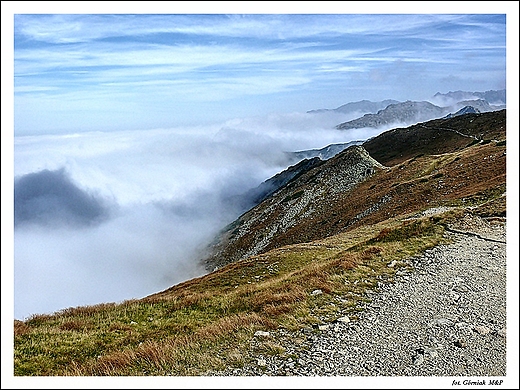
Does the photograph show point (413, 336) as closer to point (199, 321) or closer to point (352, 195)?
point (199, 321)

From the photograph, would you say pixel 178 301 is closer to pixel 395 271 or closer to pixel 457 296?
pixel 395 271

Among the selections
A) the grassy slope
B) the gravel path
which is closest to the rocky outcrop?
the grassy slope

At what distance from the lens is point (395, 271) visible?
42.9 feet

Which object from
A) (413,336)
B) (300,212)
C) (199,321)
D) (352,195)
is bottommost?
(300,212)

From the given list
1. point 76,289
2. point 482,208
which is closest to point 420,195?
point 482,208

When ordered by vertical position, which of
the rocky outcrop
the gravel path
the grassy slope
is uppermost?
the gravel path

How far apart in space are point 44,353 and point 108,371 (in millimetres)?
3084

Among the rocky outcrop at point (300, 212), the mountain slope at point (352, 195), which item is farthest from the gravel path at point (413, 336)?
the rocky outcrop at point (300, 212)

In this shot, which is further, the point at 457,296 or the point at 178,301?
the point at 178,301

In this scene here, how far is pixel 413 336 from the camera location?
9.09m

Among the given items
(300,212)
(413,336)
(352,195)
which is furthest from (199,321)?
(300,212)

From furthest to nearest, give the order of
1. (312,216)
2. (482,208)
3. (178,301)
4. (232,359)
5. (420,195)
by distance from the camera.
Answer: (312,216) → (420,195) → (482,208) → (178,301) → (232,359)

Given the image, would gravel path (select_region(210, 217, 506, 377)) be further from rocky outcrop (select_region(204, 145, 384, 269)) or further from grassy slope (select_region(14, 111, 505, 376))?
rocky outcrop (select_region(204, 145, 384, 269))

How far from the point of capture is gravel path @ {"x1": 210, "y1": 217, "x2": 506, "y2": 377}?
812cm
